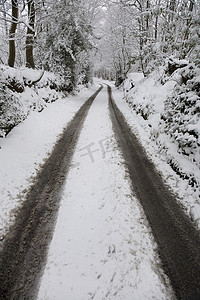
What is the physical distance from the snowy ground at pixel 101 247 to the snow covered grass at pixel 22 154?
52.6 inches

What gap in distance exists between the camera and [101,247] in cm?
343

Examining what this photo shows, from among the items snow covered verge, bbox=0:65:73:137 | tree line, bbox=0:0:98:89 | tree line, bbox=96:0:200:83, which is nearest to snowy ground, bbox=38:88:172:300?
snow covered verge, bbox=0:65:73:137

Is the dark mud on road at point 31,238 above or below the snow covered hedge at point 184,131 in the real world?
below

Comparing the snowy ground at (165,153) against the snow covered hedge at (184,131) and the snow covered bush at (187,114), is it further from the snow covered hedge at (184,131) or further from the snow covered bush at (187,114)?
the snow covered bush at (187,114)

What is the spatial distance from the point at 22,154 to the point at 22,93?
585 cm

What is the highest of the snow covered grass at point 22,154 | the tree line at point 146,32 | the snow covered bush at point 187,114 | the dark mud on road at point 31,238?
the tree line at point 146,32

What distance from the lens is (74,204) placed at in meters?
4.50

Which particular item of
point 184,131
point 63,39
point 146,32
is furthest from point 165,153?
point 63,39

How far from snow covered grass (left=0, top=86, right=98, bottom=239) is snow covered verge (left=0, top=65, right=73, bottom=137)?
20.2 inches

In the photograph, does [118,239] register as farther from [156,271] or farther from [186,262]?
[186,262]

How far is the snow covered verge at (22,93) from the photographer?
6.71 meters

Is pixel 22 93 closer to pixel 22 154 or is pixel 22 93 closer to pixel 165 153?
pixel 22 154

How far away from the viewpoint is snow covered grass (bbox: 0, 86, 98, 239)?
449cm

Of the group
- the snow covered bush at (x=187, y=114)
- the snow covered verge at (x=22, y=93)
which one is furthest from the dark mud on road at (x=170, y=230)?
the snow covered verge at (x=22, y=93)
